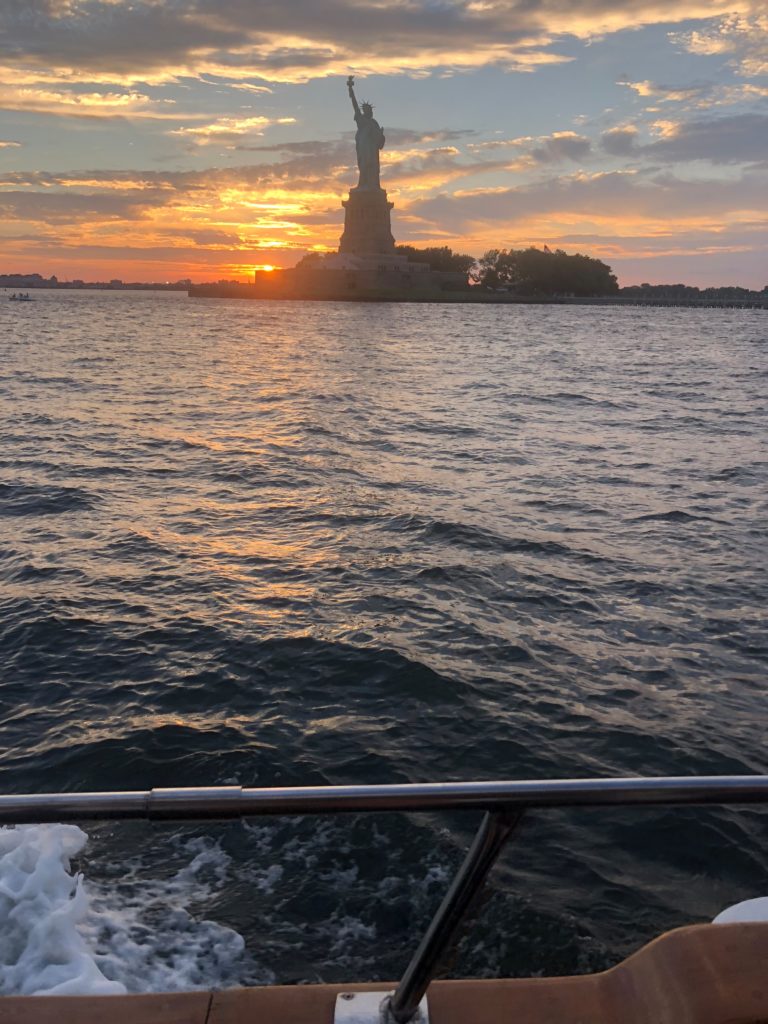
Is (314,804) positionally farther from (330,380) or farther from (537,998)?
(330,380)

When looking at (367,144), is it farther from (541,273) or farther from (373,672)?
(373,672)

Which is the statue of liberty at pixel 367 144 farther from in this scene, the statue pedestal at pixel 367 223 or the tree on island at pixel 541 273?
the tree on island at pixel 541 273

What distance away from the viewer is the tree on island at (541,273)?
150m

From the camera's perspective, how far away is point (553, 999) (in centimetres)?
183

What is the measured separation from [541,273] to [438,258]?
756 inches

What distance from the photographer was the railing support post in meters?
1.62

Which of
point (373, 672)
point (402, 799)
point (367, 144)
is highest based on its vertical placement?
point (367, 144)

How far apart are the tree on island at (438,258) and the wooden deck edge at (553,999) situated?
14122 centimetres

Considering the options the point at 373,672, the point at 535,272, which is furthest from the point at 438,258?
the point at 373,672

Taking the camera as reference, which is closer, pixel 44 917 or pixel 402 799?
pixel 402 799

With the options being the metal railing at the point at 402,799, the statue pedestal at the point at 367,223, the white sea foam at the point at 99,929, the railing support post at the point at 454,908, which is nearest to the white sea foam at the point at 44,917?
the white sea foam at the point at 99,929

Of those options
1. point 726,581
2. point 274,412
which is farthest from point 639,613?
point 274,412

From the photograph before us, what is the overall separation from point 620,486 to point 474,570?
241 inches

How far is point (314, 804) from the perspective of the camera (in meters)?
1.54
